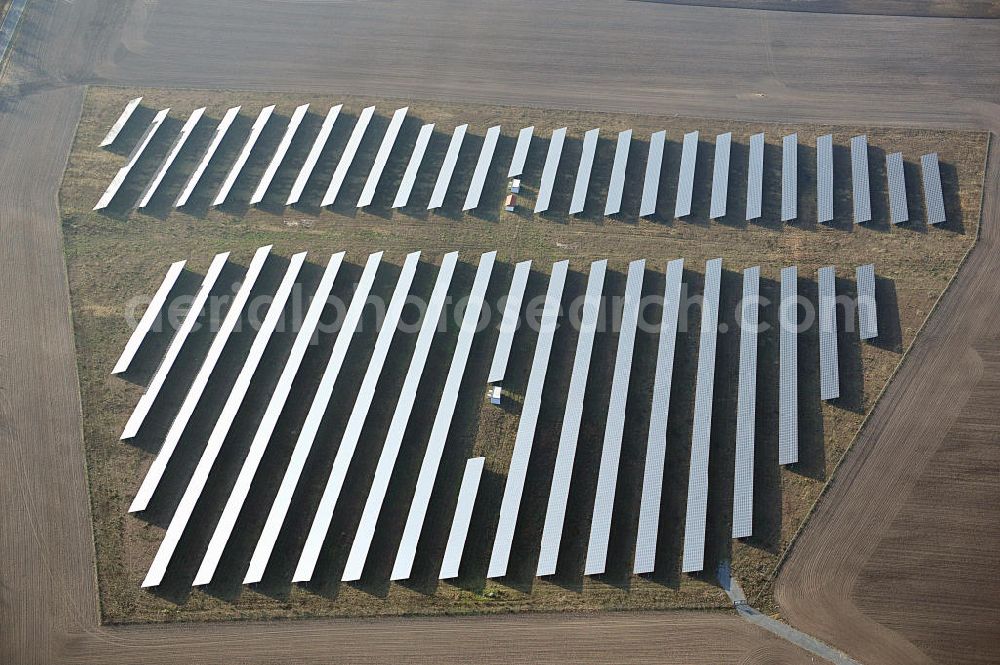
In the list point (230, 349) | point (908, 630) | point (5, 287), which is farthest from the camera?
point (5, 287)


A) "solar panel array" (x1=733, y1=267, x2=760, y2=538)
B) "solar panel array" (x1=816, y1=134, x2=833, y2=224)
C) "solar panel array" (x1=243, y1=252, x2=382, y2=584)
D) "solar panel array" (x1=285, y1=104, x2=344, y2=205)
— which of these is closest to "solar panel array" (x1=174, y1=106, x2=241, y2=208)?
"solar panel array" (x1=285, y1=104, x2=344, y2=205)

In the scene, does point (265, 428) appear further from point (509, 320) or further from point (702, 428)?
point (702, 428)

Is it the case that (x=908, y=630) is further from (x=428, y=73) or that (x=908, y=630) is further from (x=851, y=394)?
(x=428, y=73)

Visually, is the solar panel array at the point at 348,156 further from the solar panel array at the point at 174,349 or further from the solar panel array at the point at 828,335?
the solar panel array at the point at 828,335

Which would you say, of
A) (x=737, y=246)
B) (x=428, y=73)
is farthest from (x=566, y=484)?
(x=428, y=73)

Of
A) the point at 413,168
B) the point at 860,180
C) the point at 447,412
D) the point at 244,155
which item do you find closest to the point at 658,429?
the point at 447,412
